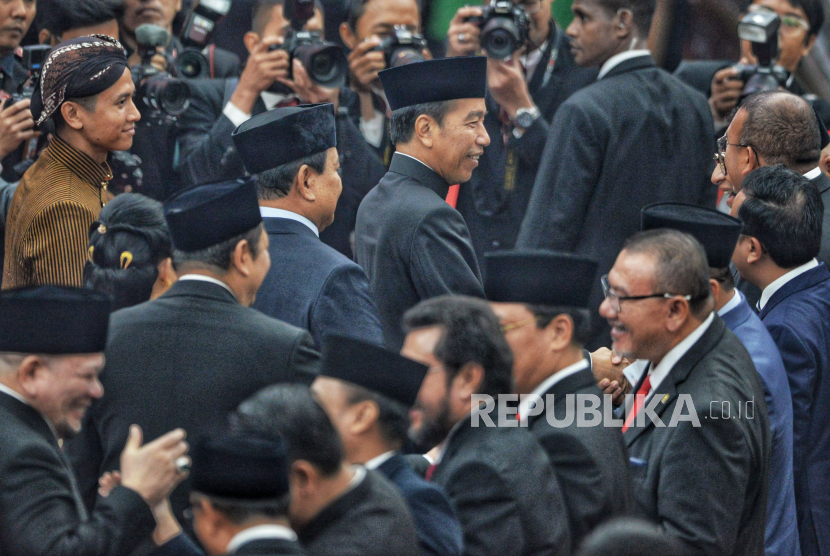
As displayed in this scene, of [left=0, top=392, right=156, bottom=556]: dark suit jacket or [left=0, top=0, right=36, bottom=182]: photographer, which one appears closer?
[left=0, top=392, right=156, bottom=556]: dark suit jacket

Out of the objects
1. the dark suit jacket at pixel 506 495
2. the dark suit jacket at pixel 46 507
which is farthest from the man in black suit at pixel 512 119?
the dark suit jacket at pixel 46 507

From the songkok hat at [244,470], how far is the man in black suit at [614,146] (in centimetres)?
263

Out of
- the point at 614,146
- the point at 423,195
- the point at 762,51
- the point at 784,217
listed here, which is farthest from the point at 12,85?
the point at 762,51

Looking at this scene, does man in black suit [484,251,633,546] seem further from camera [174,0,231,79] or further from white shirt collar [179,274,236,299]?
camera [174,0,231,79]

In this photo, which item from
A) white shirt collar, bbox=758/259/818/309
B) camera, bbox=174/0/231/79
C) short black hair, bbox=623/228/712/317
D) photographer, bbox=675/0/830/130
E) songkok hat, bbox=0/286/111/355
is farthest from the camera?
photographer, bbox=675/0/830/130

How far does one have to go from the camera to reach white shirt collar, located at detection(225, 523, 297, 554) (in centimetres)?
184

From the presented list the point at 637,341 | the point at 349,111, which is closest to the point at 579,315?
the point at 637,341

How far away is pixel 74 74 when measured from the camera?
3576 millimetres

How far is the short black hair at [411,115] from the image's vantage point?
3623 millimetres

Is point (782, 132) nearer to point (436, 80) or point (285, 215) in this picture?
point (436, 80)

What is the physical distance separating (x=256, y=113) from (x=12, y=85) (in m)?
1.00

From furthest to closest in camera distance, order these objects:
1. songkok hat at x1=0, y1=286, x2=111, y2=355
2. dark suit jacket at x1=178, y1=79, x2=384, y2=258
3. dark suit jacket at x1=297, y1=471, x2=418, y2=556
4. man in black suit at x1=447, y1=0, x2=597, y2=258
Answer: man in black suit at x1=447, y1=0, x2=597, y2=258, dark suit jacket at x1=178, y1=79, x2=384, y2=258, songkok hat at x1=0, y1=286, x2=111, y2=355, dark suit jacket at x1=297, y1=471, x2=418, y2=556

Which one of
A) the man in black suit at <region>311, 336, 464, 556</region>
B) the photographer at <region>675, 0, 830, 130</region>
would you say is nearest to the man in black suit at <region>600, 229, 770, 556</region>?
the man in black suit at <region>311, 336, 464, 556</region>

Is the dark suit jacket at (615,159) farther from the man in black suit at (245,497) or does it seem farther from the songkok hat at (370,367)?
the man in black suit at (245,497)
